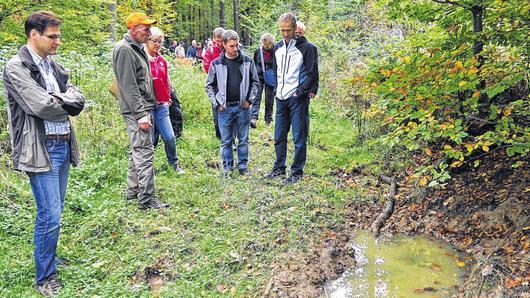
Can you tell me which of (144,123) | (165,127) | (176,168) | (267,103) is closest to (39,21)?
(144,123)

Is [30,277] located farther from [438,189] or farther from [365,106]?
[365,106]

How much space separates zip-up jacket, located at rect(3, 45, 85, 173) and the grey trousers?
1413mm

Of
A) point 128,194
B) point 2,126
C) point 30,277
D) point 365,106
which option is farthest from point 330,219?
point 2,126

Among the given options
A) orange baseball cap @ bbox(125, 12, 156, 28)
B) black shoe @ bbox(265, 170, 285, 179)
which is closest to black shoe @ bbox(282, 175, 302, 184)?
black shoe @ bbox(265, 170, 285, 179)

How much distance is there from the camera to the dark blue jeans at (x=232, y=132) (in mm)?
6086

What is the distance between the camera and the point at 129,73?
4.55 m

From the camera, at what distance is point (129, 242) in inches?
168

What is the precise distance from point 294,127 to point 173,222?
2.14 meters

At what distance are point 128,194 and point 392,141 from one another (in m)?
3.32

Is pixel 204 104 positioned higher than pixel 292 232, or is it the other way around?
pixel 204 104

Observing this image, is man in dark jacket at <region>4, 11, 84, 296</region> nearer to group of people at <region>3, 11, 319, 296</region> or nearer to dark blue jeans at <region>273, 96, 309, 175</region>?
group of people at <region>3, 11, 319, 296</region>

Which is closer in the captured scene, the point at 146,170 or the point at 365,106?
the point at 146,170

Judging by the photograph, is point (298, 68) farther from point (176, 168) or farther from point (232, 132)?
point (176, 168)

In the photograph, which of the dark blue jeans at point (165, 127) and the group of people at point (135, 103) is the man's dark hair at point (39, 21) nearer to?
the group of people at point (135, 103)
